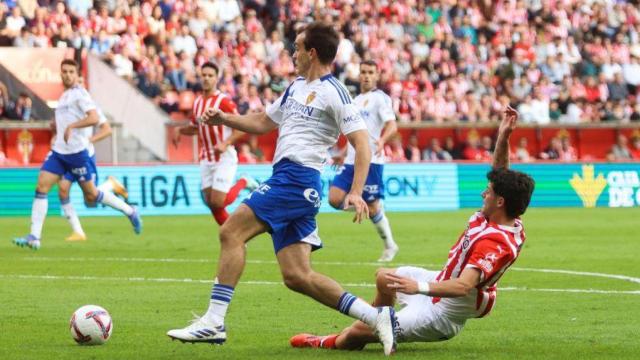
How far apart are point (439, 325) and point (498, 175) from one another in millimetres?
1140

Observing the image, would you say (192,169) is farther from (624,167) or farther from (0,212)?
(624,167)

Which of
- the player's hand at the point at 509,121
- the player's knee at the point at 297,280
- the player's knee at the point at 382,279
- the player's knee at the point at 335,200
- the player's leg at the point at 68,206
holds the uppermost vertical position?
the player's hand at the point at 509,121

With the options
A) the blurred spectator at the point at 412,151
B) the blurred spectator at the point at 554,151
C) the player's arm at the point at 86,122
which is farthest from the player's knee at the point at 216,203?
the blurred spectator at the point at 554,151

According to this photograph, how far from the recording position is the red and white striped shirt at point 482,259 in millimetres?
8633

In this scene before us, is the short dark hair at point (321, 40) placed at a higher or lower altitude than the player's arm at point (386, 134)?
higher

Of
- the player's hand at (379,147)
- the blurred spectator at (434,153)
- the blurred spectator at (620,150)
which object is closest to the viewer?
the player's hand at (379,147)

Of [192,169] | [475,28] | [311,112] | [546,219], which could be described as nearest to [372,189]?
[311,112]

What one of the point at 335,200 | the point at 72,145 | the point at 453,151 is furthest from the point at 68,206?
the point at 453,151

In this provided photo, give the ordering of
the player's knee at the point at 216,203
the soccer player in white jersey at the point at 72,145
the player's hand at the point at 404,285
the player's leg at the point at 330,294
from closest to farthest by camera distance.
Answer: the player's hand at the point at 404,285 → the player's leg at the point at 330,294 → the soccer player in white jersey at the point at 72,145 → the player's knee at the point at 216,203

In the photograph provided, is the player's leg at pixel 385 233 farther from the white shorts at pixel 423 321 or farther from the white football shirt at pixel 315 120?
the white shorts at pixel 423 321

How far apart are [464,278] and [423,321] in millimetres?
675

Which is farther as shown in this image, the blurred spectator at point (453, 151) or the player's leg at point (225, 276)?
the blurred spectator at point (453, 151)

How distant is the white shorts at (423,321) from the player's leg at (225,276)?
3.86 ft

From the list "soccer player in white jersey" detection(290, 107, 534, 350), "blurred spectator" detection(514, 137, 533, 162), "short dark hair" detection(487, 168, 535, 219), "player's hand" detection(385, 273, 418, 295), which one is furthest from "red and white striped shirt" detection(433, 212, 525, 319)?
"blurred spectator" detection(514, 137, 533, 162)
